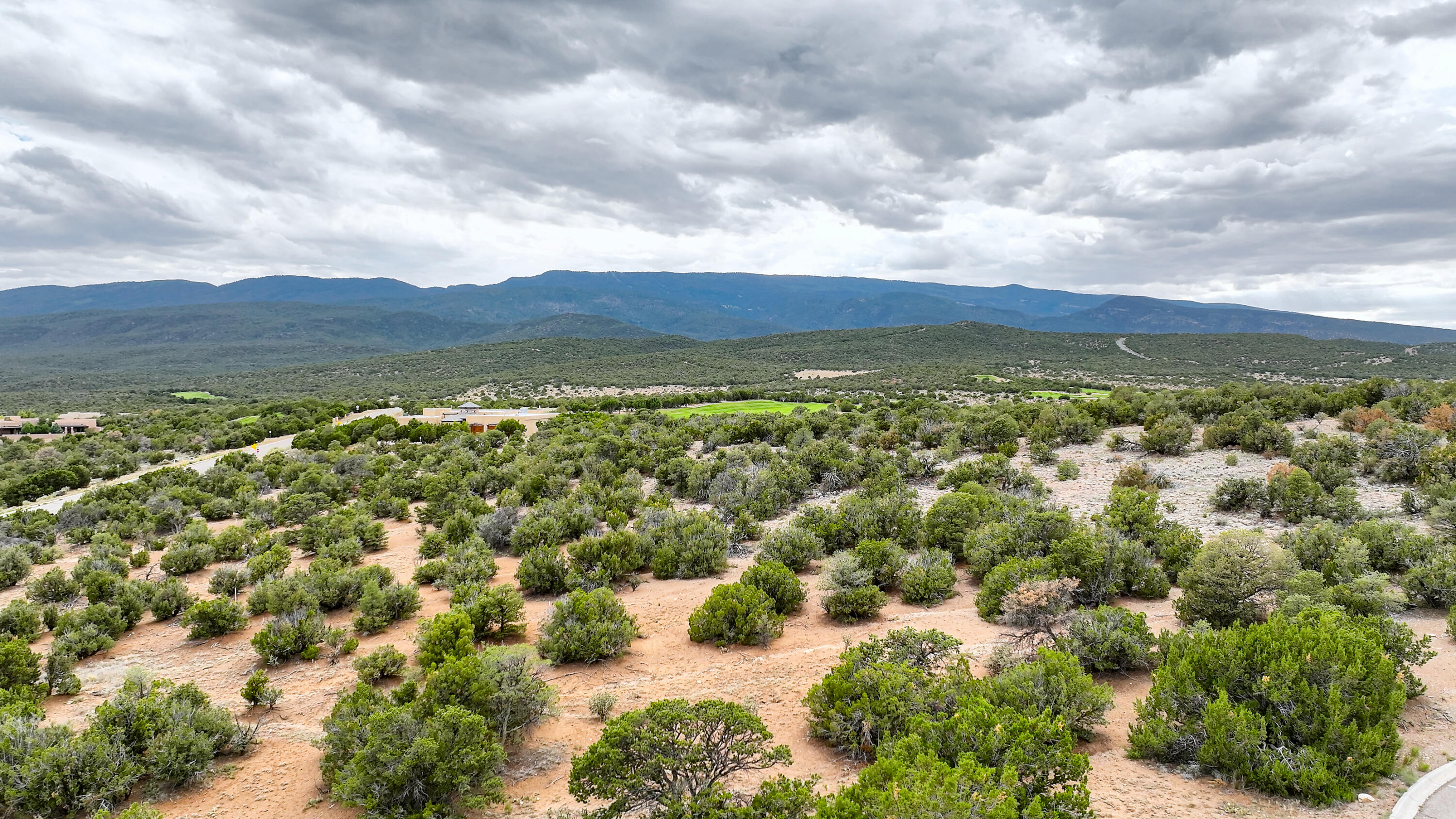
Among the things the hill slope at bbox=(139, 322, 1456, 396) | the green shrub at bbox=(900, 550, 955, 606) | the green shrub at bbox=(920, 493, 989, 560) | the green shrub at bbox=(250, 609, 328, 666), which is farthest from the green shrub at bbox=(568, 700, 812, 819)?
the hill slope at bbox=(139, 322, 1456, 396)

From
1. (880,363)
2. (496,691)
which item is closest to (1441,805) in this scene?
(496,691)

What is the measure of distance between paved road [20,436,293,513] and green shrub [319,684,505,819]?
21459 millimetres

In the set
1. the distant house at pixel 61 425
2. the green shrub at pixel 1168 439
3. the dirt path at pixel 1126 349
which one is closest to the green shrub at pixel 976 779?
the green shrub at pixel 1168 439

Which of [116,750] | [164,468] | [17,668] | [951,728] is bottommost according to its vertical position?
[164,468]

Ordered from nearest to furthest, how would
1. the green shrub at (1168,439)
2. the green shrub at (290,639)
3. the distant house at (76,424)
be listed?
1. the green shrub at (290,639)
2. the green shrub at (1168,439)
3. the distant house at (76,424)

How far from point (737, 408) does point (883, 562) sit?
32.6 m

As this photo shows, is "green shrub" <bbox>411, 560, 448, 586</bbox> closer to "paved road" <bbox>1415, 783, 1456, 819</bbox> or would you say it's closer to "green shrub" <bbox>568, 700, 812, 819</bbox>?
"green shrub" <bbox>568, 700, 812, 819</bbox>

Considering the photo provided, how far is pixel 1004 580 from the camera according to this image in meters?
9.94

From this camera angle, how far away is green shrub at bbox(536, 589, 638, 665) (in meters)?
8.98

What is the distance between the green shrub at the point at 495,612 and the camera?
9.73m

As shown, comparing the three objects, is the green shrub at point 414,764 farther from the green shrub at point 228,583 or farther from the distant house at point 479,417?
the distant house at point 479,417

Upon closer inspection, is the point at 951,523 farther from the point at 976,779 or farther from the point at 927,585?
the point at 976,779

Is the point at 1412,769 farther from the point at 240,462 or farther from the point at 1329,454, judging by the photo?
the point at 240,462

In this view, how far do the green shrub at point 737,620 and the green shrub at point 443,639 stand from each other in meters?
3.14
